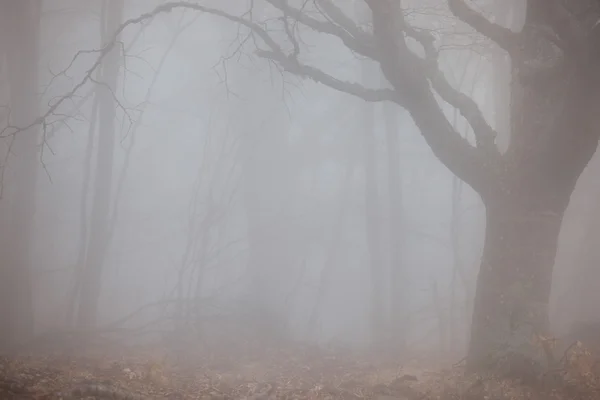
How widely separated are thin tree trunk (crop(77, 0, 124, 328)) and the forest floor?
4126mm

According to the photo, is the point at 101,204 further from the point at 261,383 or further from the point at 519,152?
the point at 519,152

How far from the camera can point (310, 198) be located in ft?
65.9

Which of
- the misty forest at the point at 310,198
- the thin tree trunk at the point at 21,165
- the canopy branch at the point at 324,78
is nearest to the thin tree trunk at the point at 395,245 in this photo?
the misty forest at the point at 310,198

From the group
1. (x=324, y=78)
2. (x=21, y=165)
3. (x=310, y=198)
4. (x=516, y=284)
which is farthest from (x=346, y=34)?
(x=310, y=198)

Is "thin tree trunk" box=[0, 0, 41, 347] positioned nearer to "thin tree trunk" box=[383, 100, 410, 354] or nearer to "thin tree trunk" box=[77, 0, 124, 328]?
"thin tree trunk" box=[77, 0, 124, 328]

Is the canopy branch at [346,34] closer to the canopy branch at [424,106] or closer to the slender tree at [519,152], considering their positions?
the slender tree at [519,152]

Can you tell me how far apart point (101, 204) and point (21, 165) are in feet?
6.22

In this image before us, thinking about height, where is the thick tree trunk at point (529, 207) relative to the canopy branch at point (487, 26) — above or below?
below

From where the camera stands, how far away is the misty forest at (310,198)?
5359mm

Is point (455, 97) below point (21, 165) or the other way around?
the other way around

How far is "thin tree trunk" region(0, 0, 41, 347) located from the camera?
389 inches

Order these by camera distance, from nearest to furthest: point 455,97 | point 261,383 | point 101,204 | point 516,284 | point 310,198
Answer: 1. point 516,284
2. point 261,383
3. point 455,97
4. point 101,204
5. point 310,198

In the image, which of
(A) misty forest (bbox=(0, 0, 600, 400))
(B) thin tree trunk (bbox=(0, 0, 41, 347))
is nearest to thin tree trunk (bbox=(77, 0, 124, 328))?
(A) misty forest (bbox=(0, 0, 600, 400))

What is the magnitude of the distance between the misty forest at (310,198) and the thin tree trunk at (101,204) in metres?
0.05
